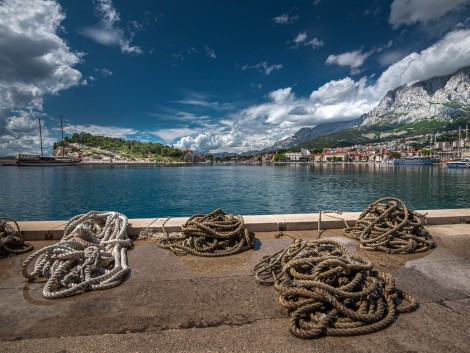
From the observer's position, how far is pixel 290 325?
3006 mm

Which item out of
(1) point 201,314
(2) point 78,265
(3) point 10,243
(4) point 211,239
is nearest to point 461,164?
(4) point 211,239

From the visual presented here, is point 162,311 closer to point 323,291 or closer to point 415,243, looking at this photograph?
point 323,291

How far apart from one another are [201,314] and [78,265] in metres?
2.37

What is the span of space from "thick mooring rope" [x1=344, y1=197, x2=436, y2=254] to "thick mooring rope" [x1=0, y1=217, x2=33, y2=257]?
23.1 feet

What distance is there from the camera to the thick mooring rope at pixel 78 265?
4.00 metres

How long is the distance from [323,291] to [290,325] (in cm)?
54

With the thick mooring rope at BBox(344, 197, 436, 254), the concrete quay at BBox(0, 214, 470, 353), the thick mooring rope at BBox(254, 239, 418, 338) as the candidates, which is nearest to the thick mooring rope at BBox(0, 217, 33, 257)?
the concrete quay at BBox(0, 214, 470, 353)

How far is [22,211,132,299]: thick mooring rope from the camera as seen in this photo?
13.1ft

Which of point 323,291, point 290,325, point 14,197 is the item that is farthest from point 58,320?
point 14,197

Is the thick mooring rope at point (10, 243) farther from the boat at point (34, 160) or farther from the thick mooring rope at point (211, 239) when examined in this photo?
the boat at point (34, 160)

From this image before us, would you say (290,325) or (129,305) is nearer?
(290,325)

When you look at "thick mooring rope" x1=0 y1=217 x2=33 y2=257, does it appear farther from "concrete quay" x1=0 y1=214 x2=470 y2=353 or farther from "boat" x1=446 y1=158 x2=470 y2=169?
"boat" x1=446 y1=158 x2=470 y2=169

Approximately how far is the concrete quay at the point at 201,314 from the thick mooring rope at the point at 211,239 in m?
0.46

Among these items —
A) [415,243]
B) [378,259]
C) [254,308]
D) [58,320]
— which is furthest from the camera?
[415,243]
